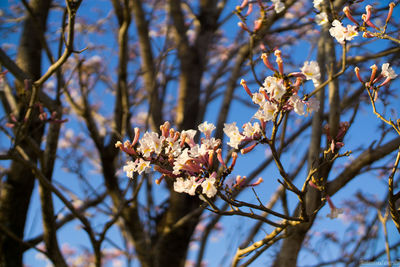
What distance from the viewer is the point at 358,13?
9.92 ft

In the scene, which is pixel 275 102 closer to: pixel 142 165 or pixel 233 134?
pixel 233 134

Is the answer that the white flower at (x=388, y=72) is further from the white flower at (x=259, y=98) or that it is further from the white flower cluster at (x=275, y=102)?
the white flower at (x=259, y=98)

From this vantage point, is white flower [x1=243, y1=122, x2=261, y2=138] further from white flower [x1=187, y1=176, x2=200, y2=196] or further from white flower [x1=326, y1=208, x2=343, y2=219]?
white flower [x1=326, y1=208, x2=343, y2=219]

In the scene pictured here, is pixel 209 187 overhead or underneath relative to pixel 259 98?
underneath

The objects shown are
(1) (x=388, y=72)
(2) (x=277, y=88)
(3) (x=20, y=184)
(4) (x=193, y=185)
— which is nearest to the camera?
(2) (x=277, y=88)

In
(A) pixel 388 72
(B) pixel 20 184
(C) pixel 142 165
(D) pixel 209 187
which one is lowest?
(D) pixel 209 187

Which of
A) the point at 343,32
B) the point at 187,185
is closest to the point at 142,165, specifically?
the point at 187,185

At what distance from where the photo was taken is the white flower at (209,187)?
117cm

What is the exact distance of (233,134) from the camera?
1236 mm

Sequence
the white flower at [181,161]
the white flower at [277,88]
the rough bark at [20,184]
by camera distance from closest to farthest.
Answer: the white flower at [277,88] → the white flower at [181,161] → the rough bark at [20,184]

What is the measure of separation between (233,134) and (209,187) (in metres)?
0.21

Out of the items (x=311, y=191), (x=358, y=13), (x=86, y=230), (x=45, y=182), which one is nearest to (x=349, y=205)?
(x=358, y=13)

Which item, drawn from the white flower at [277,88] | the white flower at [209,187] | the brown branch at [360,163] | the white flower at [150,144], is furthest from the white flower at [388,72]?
the brown branch at [360,163]

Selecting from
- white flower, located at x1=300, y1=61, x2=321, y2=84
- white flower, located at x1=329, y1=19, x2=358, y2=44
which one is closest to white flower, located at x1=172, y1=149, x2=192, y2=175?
white flower, located at x1=300, y1=61, x2=321, y2=84
